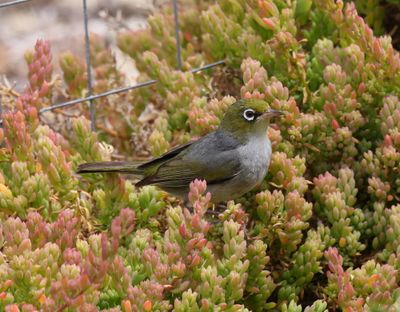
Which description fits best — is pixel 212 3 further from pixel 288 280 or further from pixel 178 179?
pixel 288 280

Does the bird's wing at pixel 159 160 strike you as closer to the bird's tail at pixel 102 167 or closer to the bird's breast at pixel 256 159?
the bird's tail at pixel 102 167

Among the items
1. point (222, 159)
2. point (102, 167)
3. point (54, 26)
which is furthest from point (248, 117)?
point (54, 26)

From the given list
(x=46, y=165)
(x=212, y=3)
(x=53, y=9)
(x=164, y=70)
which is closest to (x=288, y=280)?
(x=46, y=165)

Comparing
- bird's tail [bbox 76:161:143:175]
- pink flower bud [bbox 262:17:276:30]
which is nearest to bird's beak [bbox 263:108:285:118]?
pink flower bud [bbox 262:17:276:30]

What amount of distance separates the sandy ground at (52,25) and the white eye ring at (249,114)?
3.81 meters

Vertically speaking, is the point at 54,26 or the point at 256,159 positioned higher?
the point at 256,159

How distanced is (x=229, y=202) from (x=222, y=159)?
63cm

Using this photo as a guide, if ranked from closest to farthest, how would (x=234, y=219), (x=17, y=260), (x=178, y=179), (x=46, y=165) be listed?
(x=17, y=260), (x=234, y=219), (x=46, y=165), (x=178, y=179)

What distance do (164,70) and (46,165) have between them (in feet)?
3.86

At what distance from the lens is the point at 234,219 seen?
4.12 metres

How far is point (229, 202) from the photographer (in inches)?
169

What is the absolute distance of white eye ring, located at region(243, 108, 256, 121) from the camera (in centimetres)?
477

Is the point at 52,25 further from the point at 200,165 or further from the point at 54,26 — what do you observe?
the point at 200,165

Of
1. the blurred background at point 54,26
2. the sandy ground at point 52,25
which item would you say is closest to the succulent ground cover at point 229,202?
the blurred background at point 54,26
